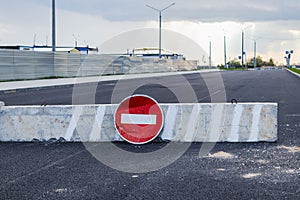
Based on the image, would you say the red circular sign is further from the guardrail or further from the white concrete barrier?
the guardrail

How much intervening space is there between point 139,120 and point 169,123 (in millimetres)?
523

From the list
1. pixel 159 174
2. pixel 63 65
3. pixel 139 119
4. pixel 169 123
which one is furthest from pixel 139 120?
pixel 63 65

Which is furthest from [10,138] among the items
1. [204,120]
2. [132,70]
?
[132,70]

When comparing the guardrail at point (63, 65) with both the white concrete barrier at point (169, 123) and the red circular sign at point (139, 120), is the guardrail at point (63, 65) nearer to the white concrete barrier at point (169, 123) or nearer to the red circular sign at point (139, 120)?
the white concrete barrier at point (169, 123)

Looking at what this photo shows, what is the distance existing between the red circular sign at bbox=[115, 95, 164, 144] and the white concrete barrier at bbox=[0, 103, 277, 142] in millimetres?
155

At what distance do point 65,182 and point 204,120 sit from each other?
3.35 metres

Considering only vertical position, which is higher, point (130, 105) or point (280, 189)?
point (130, 105)

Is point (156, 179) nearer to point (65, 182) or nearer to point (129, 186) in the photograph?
point (129, 186)

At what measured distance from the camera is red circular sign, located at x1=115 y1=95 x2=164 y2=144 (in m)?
8.27

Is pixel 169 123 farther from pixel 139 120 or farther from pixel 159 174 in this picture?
pixel 159 174

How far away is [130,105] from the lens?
848 cm

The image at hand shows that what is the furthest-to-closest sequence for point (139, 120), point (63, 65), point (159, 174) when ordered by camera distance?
point (63, 65), point (139, 120), point (159, 174)

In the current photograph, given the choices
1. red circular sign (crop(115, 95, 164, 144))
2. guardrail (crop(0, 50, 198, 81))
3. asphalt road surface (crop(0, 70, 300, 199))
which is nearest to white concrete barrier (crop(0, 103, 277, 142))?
red circular sign (crop(115, 95, 164, 144))

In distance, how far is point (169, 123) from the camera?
843 centimetres
